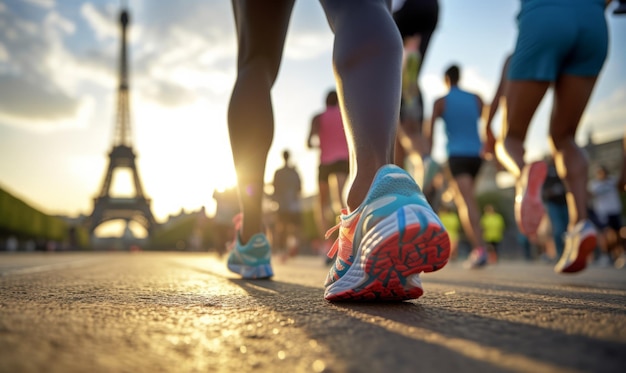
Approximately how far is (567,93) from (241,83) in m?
1.80

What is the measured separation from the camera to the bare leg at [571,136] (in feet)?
9.08

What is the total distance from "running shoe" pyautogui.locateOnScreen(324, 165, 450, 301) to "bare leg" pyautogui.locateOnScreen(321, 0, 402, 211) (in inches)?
3.4

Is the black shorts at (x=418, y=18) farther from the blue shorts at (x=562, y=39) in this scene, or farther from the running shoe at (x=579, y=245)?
the running shoe at (x=579, y=245)

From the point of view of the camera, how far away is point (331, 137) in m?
6.18

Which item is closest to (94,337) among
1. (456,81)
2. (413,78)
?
(413,78)

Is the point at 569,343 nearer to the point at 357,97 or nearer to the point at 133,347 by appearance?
the point at 133,347

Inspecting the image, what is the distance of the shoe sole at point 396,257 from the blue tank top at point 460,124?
4.78m

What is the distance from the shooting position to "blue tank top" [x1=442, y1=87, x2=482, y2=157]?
5793 mm

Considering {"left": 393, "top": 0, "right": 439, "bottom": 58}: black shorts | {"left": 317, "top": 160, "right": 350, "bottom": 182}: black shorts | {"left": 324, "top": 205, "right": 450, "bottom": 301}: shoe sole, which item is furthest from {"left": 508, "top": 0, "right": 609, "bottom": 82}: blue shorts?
{"left": 317, "top": 160, "right": 350, "bottom": 182}: black shorts

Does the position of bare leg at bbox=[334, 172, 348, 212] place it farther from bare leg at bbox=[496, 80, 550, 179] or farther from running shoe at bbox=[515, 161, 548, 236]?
running shoe at bbox=[515, 161, 548, 236]

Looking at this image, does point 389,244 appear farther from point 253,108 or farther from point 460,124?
point 460,124

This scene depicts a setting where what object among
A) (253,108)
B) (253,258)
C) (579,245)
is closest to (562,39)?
(579,245)

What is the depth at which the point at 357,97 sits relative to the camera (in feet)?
4.33

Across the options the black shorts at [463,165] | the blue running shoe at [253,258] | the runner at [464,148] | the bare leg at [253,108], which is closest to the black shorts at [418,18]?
the runner at [464,148]
